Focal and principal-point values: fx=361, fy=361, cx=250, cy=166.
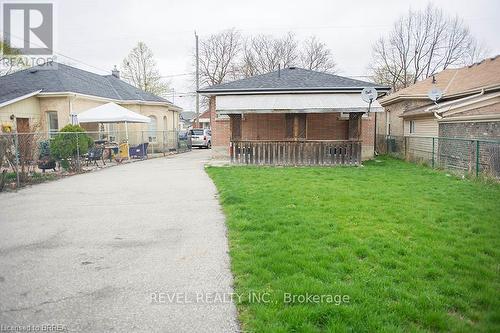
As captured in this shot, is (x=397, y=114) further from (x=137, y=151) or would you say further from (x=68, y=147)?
(x=68, y=147)

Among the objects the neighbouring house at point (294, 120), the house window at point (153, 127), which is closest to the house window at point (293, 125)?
the neighbouring house at point (294, 120)

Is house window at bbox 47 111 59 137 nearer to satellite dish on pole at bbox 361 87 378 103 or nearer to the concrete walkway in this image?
the concrete walkway

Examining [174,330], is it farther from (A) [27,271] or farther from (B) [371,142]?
(B) [371,142]

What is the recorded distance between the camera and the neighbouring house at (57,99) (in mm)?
19047

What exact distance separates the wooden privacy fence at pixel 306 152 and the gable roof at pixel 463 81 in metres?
7.22

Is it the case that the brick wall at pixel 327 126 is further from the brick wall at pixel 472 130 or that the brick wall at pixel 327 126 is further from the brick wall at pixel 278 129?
the brick wall at pixel 472 130

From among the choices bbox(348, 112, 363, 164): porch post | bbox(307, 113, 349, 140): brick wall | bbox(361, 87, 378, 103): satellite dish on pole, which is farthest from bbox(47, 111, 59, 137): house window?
bbox(361, 87, 378, 103): satellite dish on pole

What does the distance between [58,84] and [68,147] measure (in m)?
8.53

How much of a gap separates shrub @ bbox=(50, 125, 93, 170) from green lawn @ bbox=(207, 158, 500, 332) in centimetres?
830

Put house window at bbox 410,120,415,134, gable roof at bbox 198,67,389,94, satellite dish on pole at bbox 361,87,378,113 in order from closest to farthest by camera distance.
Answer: satellite dish on pole at bbox 361,87,378,113
gable roof at bbox 198,67,389,94
house window at bbox 410,120,415,134

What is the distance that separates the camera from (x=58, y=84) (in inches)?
814

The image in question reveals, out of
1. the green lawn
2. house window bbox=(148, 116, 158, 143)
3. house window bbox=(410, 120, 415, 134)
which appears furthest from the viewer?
house window bbox=(148, 116, 158, 143)

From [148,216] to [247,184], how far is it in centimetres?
389

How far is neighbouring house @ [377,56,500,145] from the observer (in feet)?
47.1
